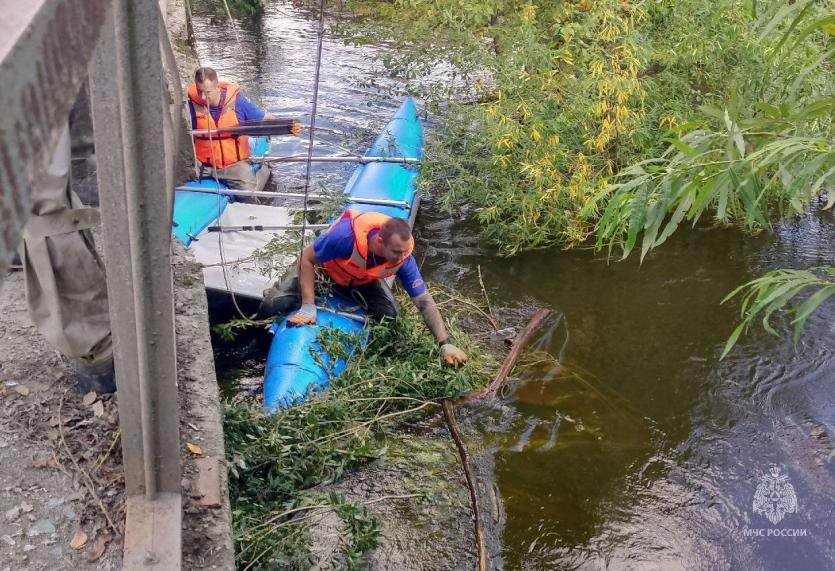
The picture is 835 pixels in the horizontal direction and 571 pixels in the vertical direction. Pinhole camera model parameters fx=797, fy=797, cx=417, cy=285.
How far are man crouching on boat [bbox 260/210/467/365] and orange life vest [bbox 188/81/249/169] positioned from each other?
2419mm

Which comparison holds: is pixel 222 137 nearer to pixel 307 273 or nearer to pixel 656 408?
pixel 307 273

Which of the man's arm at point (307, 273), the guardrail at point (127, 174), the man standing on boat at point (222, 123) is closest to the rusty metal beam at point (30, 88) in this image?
the guardrail at point (127, 174)

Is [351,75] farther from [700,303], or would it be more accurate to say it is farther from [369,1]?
[700,303]

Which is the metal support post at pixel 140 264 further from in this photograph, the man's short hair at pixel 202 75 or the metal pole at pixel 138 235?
the man's short hair at pixel 202 75

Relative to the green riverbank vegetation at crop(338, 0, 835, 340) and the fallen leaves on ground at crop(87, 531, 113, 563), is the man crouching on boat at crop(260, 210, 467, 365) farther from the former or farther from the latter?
the fallen leaves on ground at crop(87, 531, 113, 563)

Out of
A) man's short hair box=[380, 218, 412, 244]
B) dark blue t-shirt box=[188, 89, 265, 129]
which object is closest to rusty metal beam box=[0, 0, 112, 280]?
man's short hair box=[380, 218, 412, 244]

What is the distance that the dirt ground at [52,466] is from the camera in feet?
8.85

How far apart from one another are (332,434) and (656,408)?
2.56 m

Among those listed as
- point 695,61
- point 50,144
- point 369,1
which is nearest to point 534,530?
point 50,144

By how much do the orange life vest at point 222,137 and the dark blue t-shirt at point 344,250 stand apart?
105 inches

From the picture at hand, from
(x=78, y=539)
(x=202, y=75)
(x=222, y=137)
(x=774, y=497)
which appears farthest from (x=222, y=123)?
(x=774, y=497)

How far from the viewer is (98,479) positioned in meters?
2.97

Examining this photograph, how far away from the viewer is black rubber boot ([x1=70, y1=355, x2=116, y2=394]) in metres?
3.29

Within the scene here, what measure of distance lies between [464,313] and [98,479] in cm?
419
